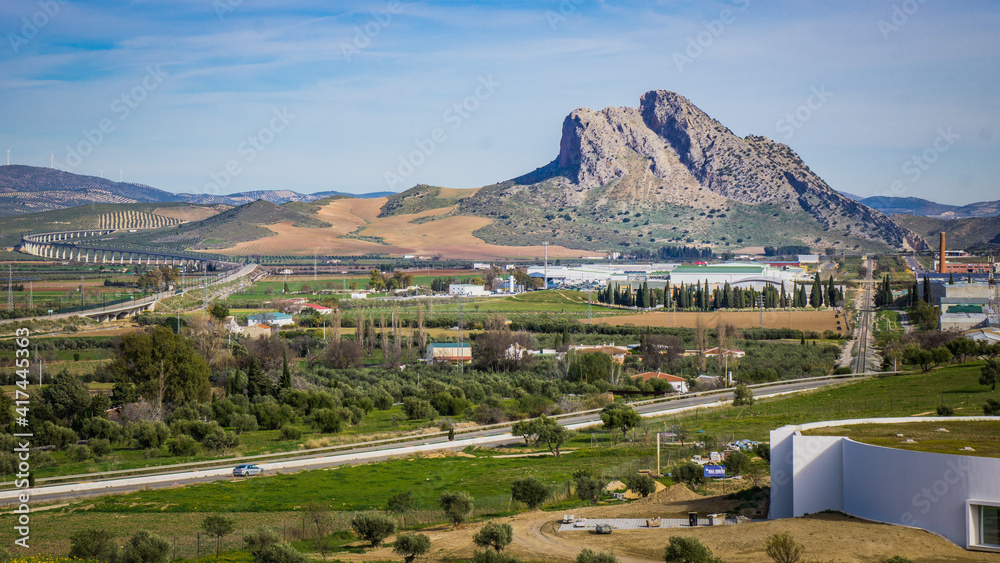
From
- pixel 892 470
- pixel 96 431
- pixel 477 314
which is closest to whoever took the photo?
pixel 892 470

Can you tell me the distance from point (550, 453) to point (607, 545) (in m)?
14.5

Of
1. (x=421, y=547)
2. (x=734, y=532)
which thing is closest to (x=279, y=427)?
(x=421, y=547)

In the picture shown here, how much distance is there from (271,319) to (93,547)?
56186 millimetres

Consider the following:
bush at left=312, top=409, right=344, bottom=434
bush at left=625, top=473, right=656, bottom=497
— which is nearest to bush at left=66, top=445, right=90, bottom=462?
bush at left=312, top=409, right=344, bottom=434

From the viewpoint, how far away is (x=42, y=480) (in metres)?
28.8

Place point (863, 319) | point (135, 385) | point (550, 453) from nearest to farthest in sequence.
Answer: point (550, 453) < point (135, 385) < point (863, 319)

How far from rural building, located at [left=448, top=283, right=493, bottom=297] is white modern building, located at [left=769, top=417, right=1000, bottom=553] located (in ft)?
284

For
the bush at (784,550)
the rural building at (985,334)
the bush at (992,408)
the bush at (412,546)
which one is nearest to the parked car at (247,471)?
the bush at (412,546)

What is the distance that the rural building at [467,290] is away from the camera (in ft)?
354

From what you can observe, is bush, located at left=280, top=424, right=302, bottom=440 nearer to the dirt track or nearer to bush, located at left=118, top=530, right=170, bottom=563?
the dirt track

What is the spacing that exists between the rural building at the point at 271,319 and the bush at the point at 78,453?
39.0 m

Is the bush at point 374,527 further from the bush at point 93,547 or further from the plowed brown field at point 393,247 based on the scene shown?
the plowed brown field at point 393,247

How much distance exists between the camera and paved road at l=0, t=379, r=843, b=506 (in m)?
27.2

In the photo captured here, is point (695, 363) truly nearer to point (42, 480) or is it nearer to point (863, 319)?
point (863, 319)
